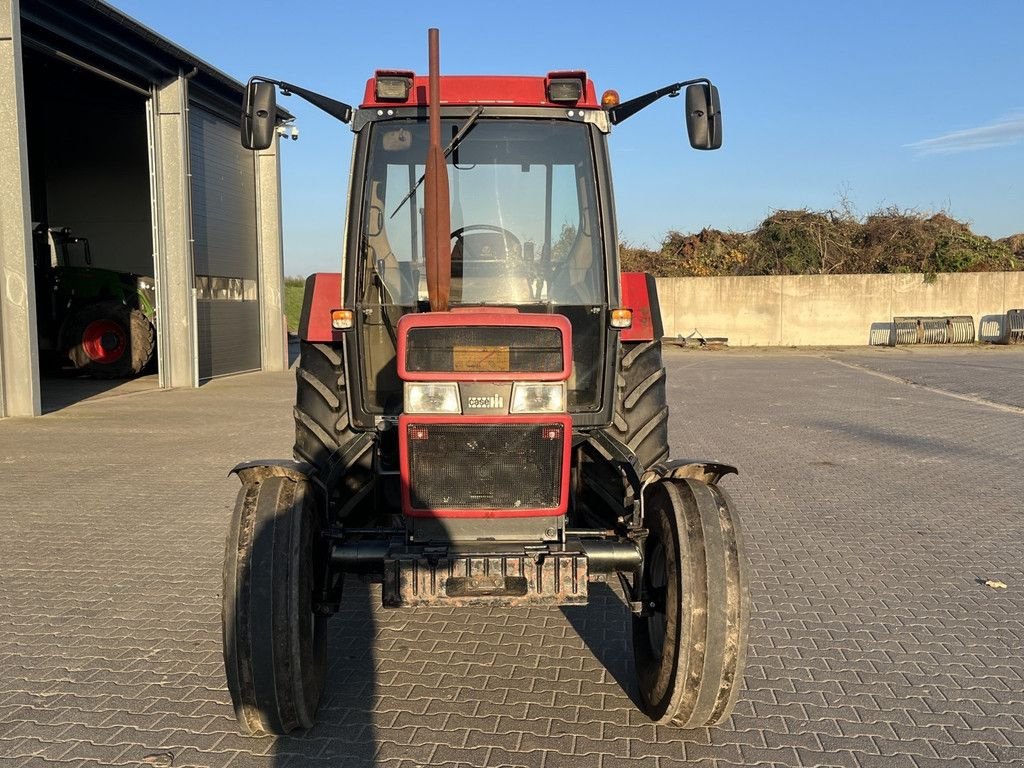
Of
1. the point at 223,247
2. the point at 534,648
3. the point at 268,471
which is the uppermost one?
the point at 223,247

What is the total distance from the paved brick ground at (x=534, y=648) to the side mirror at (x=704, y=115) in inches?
92.9

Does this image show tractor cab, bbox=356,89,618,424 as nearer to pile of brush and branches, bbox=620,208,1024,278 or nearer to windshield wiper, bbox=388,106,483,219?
windshield wiper, bbox=388,106,483,219

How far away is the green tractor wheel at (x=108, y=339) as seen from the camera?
639 inches

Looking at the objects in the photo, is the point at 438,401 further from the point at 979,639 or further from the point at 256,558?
the point at 979,639

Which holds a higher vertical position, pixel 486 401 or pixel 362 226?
pixel 362 226

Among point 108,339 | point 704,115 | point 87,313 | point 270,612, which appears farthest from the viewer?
point 108,339

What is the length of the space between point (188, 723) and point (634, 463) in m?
2.10

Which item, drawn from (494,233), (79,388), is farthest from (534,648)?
(79,388)

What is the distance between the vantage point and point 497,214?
4266 millimetres

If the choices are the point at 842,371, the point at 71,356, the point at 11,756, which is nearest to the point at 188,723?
the point at 11,756

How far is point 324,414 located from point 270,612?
67.4 inches

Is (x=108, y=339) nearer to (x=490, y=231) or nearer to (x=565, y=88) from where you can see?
(x=490, y=231)

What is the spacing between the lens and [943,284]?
2544 cm

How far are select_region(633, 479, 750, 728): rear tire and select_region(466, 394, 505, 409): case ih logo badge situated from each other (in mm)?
726
